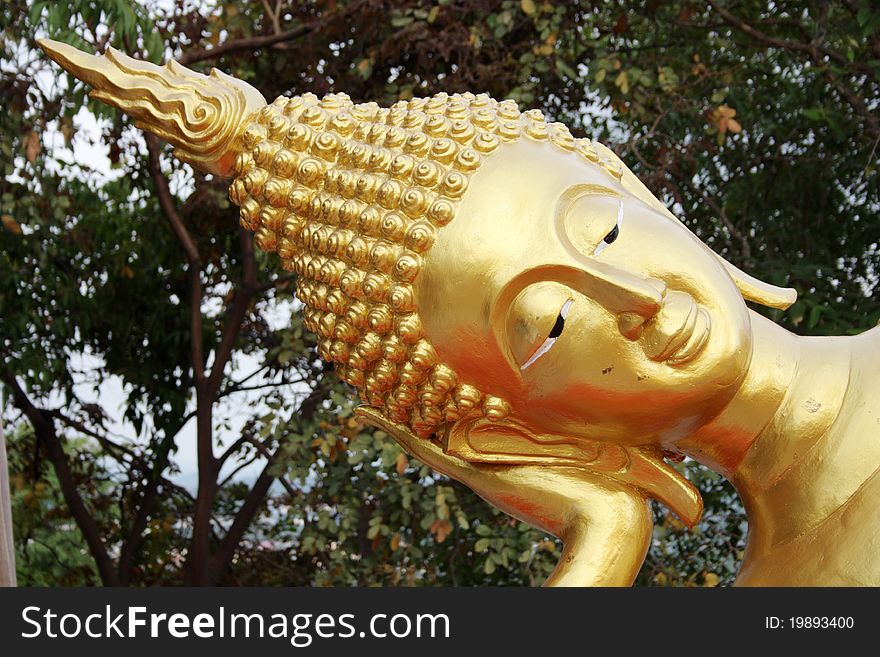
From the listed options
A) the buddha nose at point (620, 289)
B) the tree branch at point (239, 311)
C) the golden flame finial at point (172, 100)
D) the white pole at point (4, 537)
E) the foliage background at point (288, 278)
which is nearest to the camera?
the buddha nose at point (620, 289)

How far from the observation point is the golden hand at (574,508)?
3.18 ft

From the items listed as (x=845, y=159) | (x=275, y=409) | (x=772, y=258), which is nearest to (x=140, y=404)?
(x=275, y=409)

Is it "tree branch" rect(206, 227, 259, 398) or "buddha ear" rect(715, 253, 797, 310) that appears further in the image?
"tree branch" rect(206, 227, 259, 398)

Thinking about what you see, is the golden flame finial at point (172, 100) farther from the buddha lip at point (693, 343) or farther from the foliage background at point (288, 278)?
the foliage background at point (288, 278)

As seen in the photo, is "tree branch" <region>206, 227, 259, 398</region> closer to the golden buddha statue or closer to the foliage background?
the foliage background

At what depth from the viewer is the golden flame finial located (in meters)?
1.07

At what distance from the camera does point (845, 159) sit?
3711 mm

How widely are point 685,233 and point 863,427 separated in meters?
0.25

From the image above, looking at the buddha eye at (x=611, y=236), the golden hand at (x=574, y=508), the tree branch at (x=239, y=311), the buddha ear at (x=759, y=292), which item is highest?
the tree branch at (x=239, y=311)

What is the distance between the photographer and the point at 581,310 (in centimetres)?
96

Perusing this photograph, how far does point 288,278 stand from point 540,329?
2.91m

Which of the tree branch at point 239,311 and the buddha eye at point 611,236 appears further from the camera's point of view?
the tree branch at point 239,311

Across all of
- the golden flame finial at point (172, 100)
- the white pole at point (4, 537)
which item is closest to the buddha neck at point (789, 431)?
the golden flame finial at point (172, 100)

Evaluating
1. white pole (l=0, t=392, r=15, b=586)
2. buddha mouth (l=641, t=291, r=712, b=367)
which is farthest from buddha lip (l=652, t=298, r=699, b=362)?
white pole (l=0, t=392, r=15, b=586)
